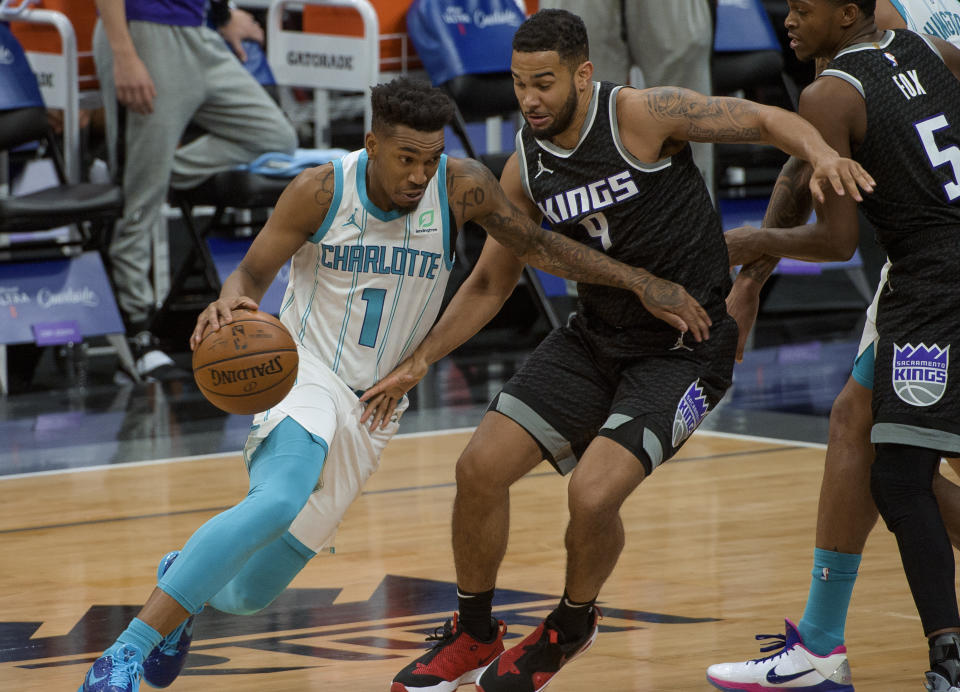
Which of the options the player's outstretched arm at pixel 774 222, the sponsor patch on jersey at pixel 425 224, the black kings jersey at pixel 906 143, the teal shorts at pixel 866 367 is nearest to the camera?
the black kings jersey at pixel 906 143

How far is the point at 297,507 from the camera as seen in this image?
13.0 ft

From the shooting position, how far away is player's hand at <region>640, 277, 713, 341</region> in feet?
13.7

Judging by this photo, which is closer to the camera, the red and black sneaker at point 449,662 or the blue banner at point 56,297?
the red and black sneaker at point 449,662

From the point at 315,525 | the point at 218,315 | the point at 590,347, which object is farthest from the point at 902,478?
the point at 218,315

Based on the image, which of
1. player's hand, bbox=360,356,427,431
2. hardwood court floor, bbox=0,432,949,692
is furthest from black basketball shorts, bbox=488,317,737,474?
hardwood court floor, bbox=0,432,949,692

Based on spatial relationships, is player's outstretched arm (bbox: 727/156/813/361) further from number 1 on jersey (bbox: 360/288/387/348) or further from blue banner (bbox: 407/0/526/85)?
blue banner (bbox: 407/0/526/85)

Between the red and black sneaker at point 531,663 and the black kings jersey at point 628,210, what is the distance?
851 mm

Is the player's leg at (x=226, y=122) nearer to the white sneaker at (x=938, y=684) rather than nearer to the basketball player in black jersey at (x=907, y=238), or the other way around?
the basketball player in black jersey at (x=907, y=238)

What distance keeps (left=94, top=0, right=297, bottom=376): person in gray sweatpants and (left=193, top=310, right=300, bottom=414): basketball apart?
471cm

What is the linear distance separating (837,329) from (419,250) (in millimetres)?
6362

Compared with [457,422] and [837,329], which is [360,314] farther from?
[837,329]

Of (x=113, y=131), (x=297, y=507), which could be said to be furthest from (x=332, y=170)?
(x=113, y=131)

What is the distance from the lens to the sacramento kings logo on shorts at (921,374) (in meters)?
3.85

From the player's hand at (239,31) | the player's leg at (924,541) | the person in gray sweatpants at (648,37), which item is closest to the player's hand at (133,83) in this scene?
the player's hand at (239,31)
